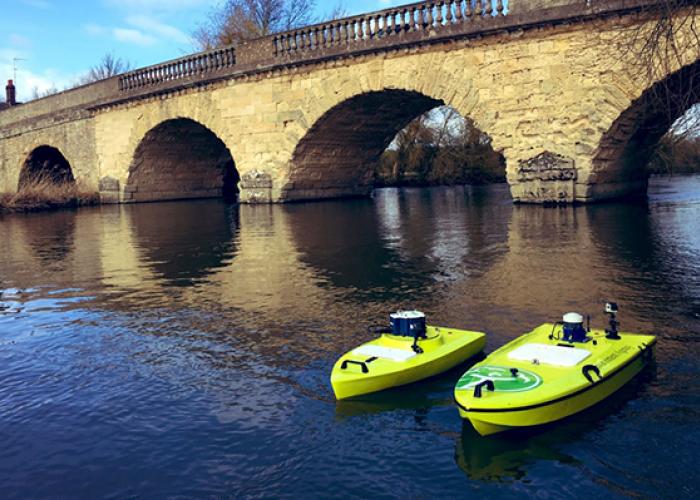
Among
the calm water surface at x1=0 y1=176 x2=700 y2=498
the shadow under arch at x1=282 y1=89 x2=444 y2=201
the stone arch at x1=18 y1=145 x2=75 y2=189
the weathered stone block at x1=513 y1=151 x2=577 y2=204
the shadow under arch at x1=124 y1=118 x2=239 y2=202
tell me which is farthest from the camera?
the stone arch at x1=18 y1=145 x2=75 y2=189

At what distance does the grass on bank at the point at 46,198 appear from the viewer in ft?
81.4

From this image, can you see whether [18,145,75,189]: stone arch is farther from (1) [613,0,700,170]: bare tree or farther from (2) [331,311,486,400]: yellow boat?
(2) [331,311,486,400]: yellow boat

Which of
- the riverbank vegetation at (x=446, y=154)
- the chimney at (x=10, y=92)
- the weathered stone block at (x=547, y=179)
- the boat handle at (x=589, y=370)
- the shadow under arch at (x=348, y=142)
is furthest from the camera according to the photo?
the chimney at (x=10, y=92)

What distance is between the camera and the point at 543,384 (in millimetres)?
3891

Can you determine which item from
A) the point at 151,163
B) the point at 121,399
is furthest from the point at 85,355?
the point at 151,163

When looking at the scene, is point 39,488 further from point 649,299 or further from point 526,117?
point 526,117

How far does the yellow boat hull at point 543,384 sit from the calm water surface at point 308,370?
111mm

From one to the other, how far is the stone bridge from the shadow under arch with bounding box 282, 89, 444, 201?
0.18 ft

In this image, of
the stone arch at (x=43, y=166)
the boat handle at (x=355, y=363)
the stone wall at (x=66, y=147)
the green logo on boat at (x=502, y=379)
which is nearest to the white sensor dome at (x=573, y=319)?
the green logo on boat at (x=502, y=379)

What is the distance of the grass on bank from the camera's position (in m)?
24.8

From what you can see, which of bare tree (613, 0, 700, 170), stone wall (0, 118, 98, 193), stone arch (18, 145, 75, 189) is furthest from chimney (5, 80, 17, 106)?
bare tree (613, 0, 700, 170)

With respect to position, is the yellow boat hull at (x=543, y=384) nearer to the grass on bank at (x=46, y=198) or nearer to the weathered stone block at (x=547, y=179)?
the weathered stone block at (x=547, y=179)

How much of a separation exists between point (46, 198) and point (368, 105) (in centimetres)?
1326

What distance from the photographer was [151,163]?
2672 centimetres
